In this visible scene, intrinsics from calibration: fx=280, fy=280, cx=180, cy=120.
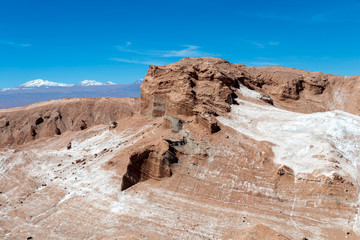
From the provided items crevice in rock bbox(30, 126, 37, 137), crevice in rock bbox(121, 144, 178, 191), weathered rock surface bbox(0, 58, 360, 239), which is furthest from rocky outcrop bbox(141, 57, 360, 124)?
crevice in rock bbox(30, 126, 37, 137)

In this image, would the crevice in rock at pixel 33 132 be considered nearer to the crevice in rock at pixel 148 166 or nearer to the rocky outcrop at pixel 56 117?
the rocky outcrop at pixel 56 117

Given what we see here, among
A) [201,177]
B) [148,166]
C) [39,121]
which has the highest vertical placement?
[148,166]

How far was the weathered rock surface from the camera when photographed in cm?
1535

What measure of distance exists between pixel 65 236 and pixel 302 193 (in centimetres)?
1395

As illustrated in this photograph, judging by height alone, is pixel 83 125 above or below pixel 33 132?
above

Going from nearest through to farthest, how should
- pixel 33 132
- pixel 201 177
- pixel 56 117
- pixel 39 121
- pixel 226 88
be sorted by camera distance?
pixel 201 177, pixel 226 88, pixel 33 132, pixel 39 121, pixel 56 117

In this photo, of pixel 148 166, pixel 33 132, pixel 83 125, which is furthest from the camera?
pixel 83 125

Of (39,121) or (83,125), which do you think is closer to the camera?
(83,125)

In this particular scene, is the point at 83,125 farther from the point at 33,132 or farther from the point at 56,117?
the point at 33,132

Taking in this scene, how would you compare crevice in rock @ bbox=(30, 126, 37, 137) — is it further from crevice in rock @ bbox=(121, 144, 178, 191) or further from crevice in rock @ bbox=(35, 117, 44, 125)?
crevice in rock @ bbox=(121, 144, 178, 191)

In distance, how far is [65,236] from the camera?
1622 centimetres

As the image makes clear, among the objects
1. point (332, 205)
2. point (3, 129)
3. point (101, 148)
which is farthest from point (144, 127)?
point (3, 129)

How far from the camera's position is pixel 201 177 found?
60.7ft

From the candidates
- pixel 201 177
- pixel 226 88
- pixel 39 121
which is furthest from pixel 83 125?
pixel 201 177
